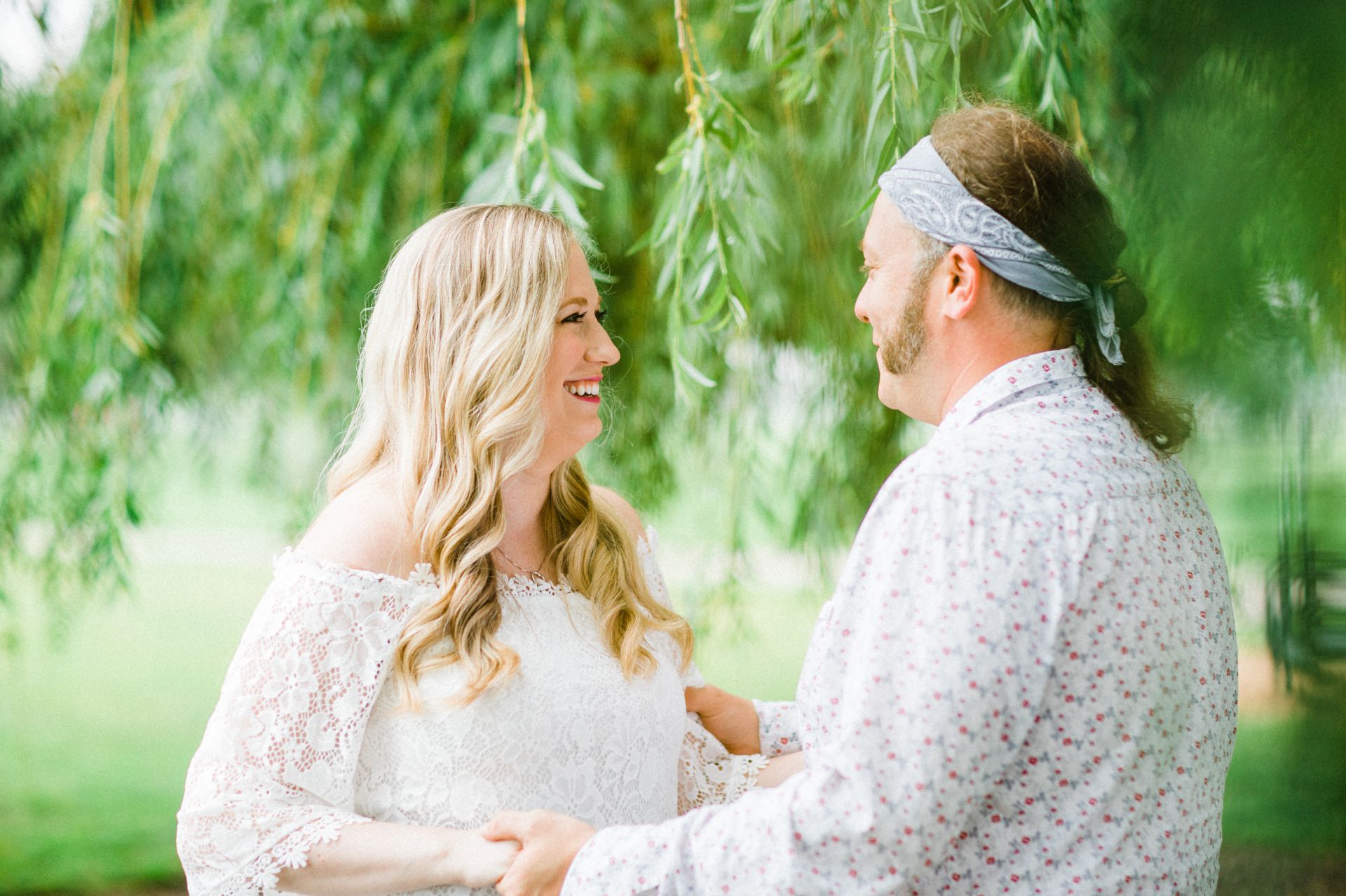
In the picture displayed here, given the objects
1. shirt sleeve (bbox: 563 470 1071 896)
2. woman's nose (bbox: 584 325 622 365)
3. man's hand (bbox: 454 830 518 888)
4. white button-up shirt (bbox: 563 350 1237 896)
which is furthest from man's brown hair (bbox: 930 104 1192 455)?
man's hand (bbox: 454 830 518 888)

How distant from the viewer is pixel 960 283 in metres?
1.22

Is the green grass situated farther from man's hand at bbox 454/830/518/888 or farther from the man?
the man

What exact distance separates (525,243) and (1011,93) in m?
0.74

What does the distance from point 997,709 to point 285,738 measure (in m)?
0.78

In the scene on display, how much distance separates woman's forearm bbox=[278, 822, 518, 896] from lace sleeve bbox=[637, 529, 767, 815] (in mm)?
440

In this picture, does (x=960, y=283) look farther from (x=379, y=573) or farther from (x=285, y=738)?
(x=285, y=738)

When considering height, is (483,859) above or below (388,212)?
below

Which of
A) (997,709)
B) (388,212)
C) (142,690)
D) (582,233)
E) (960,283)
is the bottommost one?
(142,690)

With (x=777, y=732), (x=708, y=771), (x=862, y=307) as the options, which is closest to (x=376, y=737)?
(x=708, y=771)

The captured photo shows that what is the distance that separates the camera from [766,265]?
2291mm

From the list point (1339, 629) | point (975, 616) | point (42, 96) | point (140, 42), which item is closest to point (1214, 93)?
point (1339, 629)

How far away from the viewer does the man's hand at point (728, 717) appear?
173 cm

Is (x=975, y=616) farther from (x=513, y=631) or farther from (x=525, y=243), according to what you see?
(x=525, y=243)

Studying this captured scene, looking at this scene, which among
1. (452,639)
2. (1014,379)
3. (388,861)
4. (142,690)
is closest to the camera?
(1014,379)
